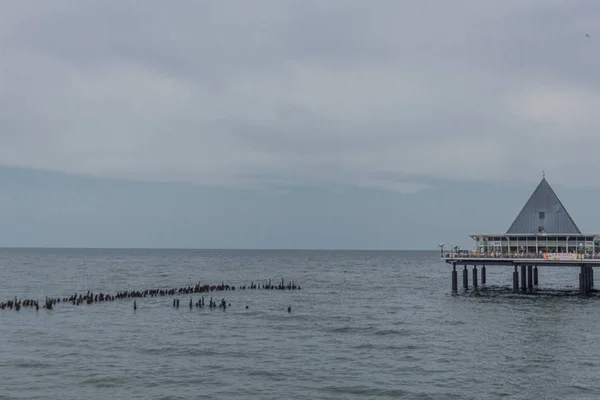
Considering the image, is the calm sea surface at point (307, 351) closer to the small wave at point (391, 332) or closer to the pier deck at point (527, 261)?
the small wave at point (391, 332)

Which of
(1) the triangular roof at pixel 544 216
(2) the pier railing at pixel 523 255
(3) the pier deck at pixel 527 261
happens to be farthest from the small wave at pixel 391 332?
(1) the triangular roof at pixel 544 216

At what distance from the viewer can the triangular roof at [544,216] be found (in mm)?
84125

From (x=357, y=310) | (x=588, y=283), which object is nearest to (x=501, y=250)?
(x=588, y=283)

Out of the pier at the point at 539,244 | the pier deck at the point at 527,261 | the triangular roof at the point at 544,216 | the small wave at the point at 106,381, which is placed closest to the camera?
the small wave at the point at 106,381

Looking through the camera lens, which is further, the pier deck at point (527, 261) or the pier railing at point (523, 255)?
the pier railing at point (523, 255)

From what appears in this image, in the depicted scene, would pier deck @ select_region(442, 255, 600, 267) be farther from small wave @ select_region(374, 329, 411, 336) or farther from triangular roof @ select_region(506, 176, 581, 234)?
small wave @ select_region(374, 329, 411, 336)

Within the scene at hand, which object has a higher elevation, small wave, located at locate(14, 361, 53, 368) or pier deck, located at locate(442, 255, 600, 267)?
pier deck, located at locate(442, 255, 600, 267)

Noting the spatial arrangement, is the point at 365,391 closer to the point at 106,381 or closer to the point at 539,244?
the point at 106,381

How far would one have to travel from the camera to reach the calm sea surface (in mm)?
35062

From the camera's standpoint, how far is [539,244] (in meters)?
82.4

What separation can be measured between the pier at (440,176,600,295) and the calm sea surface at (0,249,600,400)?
17.7ft

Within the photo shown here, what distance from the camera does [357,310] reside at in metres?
70.4

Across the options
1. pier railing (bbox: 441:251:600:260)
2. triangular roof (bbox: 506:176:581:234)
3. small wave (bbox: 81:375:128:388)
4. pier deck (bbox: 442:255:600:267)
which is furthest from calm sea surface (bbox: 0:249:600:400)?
triangular roof (bbox: 506:176:581:234)

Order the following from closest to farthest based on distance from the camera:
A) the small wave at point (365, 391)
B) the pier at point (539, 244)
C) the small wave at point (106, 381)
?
1. the small wave at point (365, 391)
2. the small wave at point (106, 381)
3. the pier at point (539, 244)
